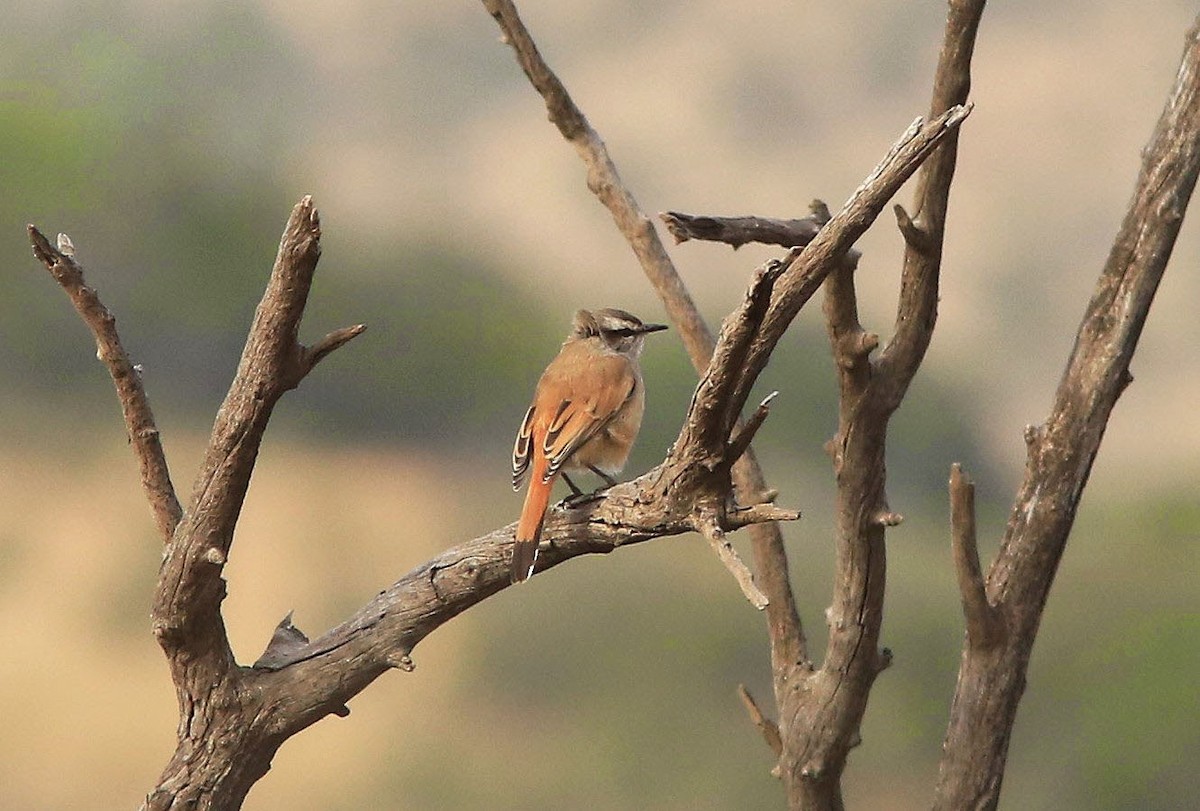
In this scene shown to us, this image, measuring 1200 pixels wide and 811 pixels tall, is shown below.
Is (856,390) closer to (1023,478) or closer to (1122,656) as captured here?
(1023,478)

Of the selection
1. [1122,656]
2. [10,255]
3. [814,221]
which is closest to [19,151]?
[10,255]

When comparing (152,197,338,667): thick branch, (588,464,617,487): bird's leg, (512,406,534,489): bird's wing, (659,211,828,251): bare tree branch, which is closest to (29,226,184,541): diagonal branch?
(152,197,338,667): thick branch

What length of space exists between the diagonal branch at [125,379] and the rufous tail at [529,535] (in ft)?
1.86

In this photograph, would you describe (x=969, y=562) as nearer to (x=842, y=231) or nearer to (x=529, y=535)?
(x=529, y=535)

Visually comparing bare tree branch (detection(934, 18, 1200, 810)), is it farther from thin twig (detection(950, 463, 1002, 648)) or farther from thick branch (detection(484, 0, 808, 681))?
thick branch (detection(484, 0, 808, 681))

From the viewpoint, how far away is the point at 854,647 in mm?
2537

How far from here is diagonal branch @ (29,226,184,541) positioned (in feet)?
6.82

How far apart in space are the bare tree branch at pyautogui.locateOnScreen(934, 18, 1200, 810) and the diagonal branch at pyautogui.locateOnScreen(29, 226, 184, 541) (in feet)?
4.87

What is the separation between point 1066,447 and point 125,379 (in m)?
1.65

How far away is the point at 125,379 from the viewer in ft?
7.32

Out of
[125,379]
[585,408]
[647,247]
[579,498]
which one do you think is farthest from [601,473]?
[125,379]

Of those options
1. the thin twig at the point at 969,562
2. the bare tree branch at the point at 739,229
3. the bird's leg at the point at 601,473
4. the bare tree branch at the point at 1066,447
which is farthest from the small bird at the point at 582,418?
the bare tree branch at the point at 1066,447

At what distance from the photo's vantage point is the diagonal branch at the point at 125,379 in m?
2.08

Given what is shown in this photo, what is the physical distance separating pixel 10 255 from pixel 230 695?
8.85 feet
